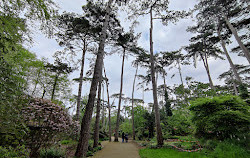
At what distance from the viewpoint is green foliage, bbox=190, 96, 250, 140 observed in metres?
4.13

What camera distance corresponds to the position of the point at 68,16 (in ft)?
28.9

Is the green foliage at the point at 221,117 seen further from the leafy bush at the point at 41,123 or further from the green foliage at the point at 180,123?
the leafy bush at the point at 41,123

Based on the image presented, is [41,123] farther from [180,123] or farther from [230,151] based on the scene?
[180,123]

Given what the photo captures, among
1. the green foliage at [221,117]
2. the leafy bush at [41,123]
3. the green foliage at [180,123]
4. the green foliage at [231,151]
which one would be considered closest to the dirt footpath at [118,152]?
the leafy bush at [41,123]

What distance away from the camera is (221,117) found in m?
4.27

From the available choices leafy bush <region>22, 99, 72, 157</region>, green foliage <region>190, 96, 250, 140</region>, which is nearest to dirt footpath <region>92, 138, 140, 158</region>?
leafy bush <region>22, 99, 72, 157</region>

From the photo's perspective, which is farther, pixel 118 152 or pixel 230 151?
pixel 118 152

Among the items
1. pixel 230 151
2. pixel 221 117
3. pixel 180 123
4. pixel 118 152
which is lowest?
pixel 118 152

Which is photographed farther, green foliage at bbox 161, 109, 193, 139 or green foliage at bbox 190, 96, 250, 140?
green foliage at bbox 161, 109, 193, 139

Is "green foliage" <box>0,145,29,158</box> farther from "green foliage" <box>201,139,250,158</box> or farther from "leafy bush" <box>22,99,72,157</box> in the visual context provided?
"green foliage" <box>201,139,250,158</box>

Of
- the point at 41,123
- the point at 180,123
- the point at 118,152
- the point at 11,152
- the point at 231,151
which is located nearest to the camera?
the point at 11,152

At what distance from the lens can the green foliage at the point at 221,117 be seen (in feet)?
13.5

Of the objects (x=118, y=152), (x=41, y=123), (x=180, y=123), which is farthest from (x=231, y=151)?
(x=180, y=123)

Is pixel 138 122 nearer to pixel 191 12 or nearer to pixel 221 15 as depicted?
pixel 191 12
